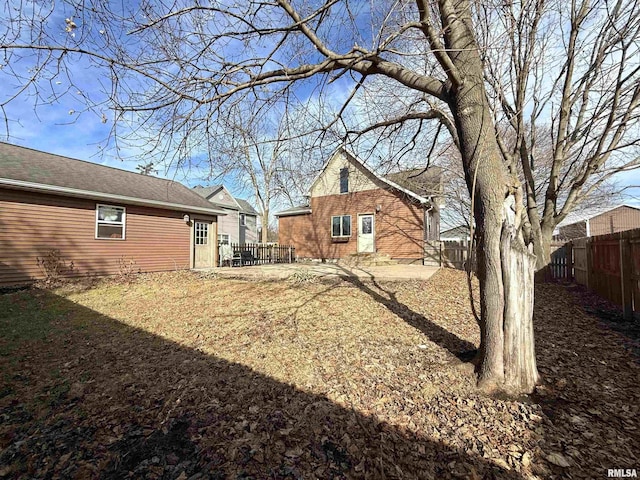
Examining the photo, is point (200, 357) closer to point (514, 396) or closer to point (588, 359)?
point (514, 396)

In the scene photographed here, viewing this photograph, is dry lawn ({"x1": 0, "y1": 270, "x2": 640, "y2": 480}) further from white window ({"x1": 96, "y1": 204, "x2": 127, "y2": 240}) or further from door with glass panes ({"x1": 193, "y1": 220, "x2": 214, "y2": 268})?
door with glass panes ({"x1": 193, "y1": 220, "x2": 214, "y2": 268})

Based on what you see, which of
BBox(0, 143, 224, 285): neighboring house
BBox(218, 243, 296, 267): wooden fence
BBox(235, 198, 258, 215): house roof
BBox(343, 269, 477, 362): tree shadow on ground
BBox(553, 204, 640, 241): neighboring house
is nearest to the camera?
BBox(343, 269, 477, 362): tree shadow on ground

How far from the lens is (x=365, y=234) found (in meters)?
15.5

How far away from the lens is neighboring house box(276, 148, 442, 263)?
13.9 meters

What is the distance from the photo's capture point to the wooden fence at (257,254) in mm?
15519

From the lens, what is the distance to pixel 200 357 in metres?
3.79

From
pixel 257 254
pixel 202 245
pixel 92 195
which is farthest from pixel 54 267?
pixel 257 254

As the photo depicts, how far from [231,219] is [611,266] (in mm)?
23926

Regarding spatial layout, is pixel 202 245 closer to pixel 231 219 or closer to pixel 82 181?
pixel 82 181

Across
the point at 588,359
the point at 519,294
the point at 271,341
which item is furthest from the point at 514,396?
the point at 271,341

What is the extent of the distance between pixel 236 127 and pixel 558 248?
438 inches

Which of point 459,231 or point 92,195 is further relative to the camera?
point 459,231

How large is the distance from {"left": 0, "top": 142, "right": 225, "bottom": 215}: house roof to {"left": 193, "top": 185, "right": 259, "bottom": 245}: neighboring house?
8867mm

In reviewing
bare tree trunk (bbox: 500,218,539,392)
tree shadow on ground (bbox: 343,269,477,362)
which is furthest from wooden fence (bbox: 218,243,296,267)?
bare tree trunk (bbox: 500,218,539,392)
